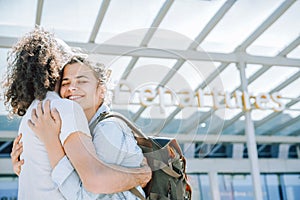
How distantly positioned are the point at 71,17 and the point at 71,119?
385 centimetres

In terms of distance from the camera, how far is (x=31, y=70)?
4.47 feet

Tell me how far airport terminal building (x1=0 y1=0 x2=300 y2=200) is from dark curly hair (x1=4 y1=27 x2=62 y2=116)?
0.14 metres

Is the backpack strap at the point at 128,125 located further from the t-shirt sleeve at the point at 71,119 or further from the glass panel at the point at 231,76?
the glass panel at the point at 231,76

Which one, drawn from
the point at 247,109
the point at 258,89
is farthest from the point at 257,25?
the point at 258,89

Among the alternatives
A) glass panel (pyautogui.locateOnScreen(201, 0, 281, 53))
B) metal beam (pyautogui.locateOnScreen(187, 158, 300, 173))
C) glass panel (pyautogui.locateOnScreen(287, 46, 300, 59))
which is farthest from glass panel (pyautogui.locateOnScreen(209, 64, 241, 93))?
metal beam (pyautogui.locateOnScreen(187, 158, 300, 173))

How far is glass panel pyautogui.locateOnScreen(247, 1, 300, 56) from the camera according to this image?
5425mm

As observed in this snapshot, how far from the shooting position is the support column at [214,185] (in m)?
8.40

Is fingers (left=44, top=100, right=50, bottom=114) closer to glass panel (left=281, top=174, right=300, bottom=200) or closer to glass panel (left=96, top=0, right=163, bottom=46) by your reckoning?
glass panel (left=96, top=0, right=163, bottom=46)

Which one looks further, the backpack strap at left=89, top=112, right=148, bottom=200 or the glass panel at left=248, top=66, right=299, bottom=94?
the glass panel at left=248, top=66, right=299, bottom=94

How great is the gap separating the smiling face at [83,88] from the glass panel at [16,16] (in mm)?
3519

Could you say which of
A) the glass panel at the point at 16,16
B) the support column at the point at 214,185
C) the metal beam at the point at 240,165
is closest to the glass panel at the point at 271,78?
→ the metal beam at the point at 240,165

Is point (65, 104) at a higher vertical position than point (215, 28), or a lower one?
lower

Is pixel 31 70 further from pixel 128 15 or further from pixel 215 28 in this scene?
pixel 215 28

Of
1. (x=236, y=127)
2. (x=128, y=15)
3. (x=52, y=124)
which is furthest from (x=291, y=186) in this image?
(x=52, y=124)
